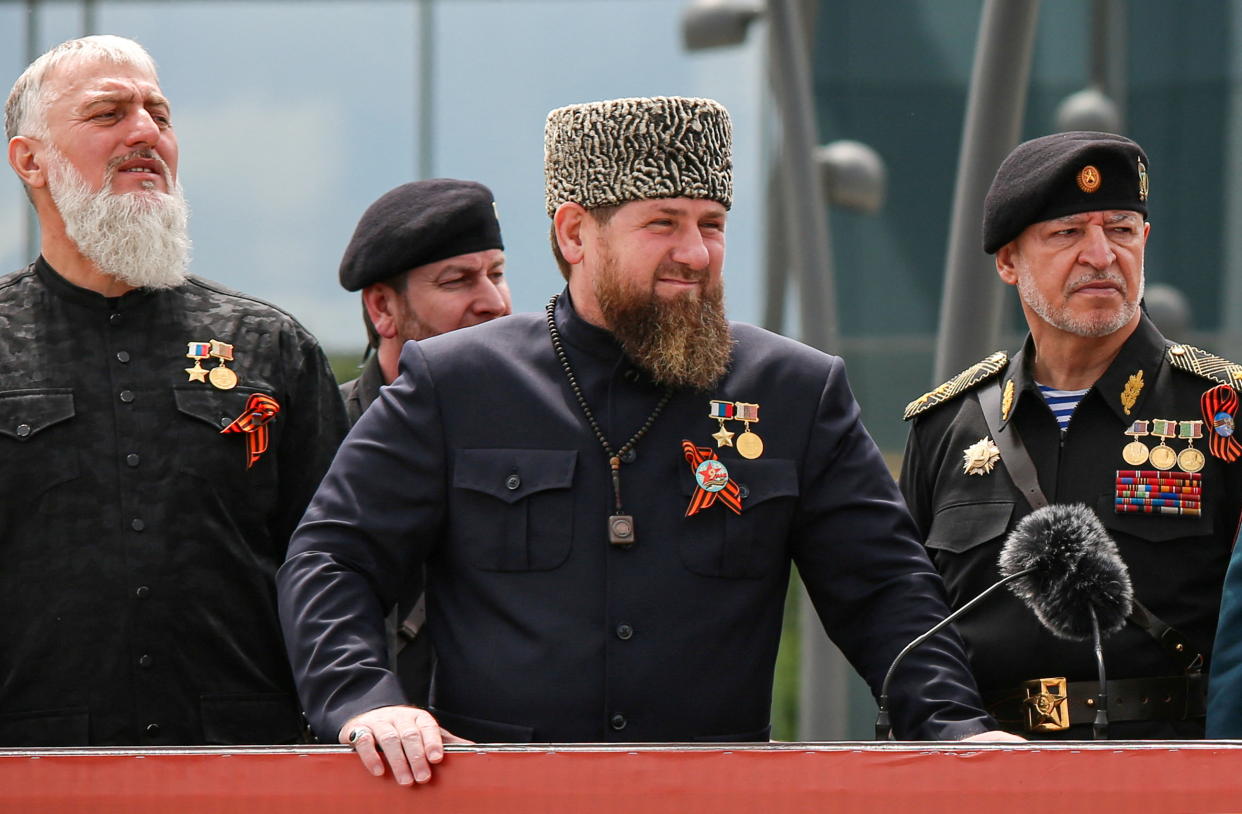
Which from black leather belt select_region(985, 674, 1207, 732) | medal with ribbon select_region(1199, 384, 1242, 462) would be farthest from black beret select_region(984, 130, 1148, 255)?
black leather belt select_region(985, 674, 1207, 732)

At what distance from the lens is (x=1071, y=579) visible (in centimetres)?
317

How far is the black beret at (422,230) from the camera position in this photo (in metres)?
5.16

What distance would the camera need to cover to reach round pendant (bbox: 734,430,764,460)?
3.67 meters

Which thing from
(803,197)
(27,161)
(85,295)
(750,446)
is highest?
(803,197)

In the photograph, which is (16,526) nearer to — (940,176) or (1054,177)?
(1054,177)

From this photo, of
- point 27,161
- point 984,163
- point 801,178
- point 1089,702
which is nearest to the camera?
point 1089,702

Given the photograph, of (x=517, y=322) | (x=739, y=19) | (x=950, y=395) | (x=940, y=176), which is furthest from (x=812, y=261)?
(x=940, y=176)

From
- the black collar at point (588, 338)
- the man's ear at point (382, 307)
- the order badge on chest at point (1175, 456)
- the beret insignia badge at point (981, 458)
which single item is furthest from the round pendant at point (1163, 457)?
the man's ear at point (382, 307)

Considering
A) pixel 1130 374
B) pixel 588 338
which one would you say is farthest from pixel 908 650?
pixel 1130 374

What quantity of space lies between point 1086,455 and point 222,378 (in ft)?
6.12

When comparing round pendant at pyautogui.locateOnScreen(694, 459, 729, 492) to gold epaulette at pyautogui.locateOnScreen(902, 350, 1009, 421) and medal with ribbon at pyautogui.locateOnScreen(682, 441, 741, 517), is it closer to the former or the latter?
medal with ribbon at pyautogui.locateOnScreen(682, 441, 741, 517)

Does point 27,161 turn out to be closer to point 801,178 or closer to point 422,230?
point 422,230

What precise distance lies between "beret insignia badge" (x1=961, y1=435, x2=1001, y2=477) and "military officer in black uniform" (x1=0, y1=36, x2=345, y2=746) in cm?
140

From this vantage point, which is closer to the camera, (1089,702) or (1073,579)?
(1073,579)
